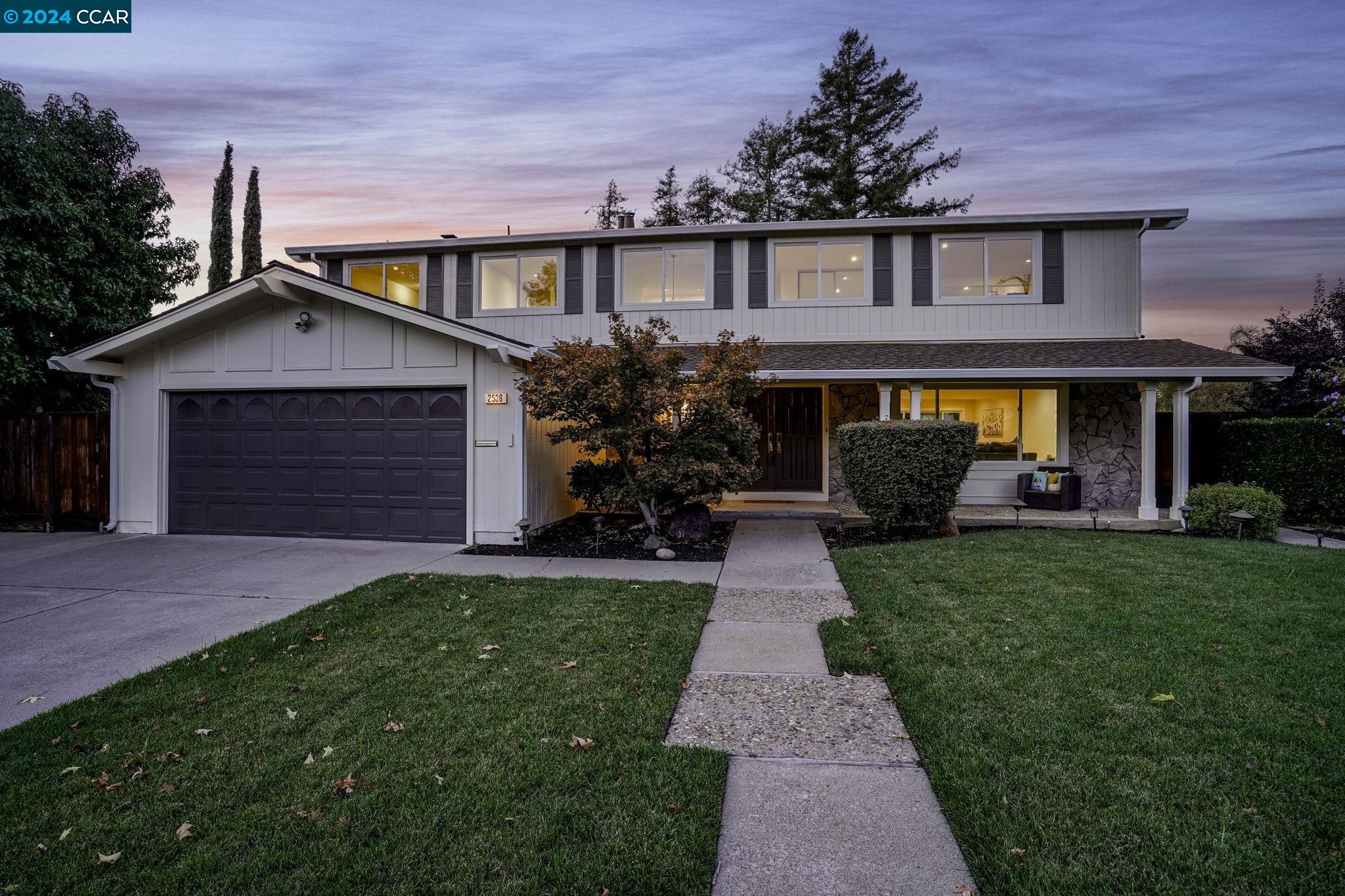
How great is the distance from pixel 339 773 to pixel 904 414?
10041 millimetres

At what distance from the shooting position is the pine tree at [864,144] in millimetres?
20672

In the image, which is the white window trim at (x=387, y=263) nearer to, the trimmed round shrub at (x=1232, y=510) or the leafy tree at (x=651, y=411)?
the leafy tree at (x=651, y=411)

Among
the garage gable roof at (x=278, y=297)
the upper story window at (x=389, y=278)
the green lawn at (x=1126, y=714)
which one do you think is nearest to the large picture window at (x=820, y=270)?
the garage gable roof at (x=278, y=297)

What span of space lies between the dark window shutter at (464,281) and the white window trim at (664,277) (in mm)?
3073

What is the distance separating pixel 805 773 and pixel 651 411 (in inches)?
218

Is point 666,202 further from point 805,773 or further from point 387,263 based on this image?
point 805,773

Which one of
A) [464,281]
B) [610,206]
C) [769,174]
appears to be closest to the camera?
[464,281]

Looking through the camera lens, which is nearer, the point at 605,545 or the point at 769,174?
the point at 605,545

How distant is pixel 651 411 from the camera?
7918 millimetres

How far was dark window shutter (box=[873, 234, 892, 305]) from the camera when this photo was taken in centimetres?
1194

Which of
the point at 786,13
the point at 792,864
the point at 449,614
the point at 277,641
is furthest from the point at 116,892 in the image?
the point at 786,13

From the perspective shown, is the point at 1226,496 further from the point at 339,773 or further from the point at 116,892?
the point at 116,892

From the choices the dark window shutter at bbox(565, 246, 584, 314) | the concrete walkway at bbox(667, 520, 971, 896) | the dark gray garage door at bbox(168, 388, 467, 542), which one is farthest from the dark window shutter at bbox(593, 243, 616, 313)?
the concrete walkway at bbox(667, 520, 971, 896)

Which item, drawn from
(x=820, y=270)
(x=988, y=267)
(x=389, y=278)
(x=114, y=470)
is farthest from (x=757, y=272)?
(x=114, y=470)
